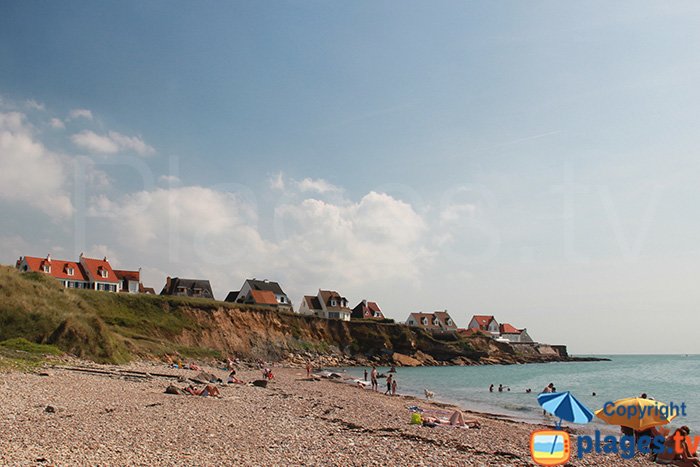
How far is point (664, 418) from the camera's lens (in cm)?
1350

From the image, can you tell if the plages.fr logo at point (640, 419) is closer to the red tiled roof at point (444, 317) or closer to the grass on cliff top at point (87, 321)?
the grass on cliff top at point (87, 321)

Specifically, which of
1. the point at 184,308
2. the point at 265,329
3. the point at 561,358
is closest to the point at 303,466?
the point at 184,308

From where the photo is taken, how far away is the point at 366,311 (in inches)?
4279

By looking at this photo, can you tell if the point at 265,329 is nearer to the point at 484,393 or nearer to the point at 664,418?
the point at 484,393

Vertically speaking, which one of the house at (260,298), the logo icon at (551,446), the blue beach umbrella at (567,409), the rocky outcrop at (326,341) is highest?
the house at (260,298)

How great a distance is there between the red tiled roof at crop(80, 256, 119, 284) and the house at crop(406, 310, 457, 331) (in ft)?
218

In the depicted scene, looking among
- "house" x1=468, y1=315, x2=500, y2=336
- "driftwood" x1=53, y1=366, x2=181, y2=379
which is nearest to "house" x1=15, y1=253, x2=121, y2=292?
"driftwood" x1=53, y1=366, x2=181, y2=379

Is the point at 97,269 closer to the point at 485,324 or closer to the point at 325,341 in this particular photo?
the point at 325,341

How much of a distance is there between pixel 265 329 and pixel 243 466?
63.4m

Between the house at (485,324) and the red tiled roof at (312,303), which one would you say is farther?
the house at (485,324)

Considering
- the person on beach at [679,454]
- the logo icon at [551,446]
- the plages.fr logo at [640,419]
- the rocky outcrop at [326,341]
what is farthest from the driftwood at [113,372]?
the rocky outcrop at [326,341]

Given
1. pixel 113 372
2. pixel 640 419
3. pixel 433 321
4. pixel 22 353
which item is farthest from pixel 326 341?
pixel 640 419

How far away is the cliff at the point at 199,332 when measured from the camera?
123 ft

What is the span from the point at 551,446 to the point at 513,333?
130 m
